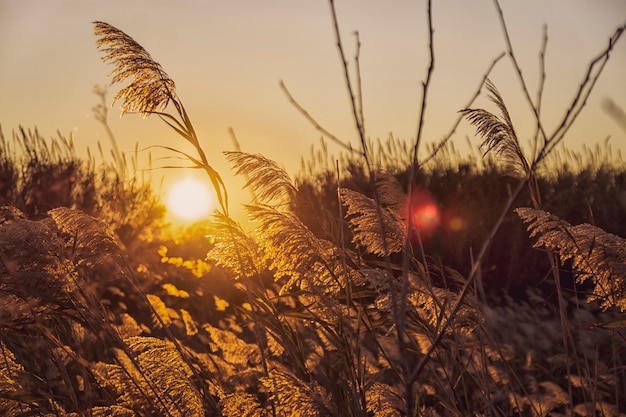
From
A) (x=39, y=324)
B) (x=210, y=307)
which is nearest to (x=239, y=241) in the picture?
(x=39, y=324)

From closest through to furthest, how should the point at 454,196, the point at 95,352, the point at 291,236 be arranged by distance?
1. the point at 291,236
2. the point at 95,352
3. the point at 454,196

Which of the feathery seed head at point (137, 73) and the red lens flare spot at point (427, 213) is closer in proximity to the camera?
the feathery seed head at point (137, 73)

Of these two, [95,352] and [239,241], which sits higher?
[239,241]

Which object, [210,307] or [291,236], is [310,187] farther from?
[291,236]

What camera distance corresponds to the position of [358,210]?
2539 mm

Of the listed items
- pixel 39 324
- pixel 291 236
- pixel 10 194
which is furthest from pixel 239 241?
pixel 10 194

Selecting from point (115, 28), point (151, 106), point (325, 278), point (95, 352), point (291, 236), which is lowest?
point (95, 352)

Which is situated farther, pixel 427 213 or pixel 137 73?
pixel 427 213

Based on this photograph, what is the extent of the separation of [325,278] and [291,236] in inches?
8.2

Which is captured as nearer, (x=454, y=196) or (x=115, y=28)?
(x=115, y=28)

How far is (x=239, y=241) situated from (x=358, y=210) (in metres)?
0.42

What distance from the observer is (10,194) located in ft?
28.3

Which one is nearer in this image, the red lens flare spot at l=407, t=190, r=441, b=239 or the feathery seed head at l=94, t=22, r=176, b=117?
the feathery seed head at l=94, t=22, r=176, b=117

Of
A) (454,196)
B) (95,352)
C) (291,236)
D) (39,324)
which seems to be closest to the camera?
(291,236)
